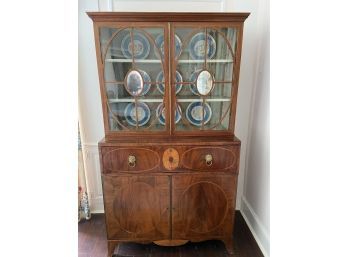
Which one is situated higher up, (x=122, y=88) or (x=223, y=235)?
(x=122, y=88)

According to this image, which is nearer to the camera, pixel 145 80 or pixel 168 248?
pixel 145 80

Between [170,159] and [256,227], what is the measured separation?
996mm

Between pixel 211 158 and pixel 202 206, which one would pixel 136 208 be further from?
pixel 211 158

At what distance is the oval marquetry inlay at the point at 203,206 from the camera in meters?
1.46

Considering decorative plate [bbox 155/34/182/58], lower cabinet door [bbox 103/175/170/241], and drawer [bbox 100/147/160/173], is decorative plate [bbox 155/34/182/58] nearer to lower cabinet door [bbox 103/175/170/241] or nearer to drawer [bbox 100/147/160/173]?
drawer [bbox 100/147/160/173]

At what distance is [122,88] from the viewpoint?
1.48m

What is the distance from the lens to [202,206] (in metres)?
1.50

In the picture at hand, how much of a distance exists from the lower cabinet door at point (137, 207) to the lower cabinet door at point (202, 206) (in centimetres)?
8

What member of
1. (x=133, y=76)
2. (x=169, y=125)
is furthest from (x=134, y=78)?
(x=169, y=125)

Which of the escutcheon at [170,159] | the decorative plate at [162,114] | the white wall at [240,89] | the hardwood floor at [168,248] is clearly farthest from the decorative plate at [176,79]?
the hardwood floor at [168,248]
